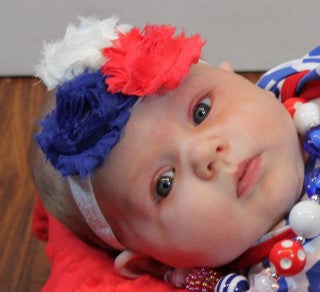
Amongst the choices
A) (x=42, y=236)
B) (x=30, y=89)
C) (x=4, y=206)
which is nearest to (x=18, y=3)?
(x=30, y=89)

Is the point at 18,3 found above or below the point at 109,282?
above

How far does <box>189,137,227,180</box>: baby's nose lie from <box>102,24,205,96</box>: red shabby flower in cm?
7

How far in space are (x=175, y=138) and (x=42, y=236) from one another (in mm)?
401

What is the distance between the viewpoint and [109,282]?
32.9 inches

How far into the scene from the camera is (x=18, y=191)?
1.21m

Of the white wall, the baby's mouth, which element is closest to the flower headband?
the baby's mouth

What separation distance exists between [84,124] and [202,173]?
0.47ft

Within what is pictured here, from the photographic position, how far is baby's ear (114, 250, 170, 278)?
0.82 metres

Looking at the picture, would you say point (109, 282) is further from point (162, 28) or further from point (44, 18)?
point (44, 18)

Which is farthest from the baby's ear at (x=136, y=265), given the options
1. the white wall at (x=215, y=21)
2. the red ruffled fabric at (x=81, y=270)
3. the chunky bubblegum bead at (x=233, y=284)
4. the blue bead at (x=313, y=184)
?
the white wall at (x=215, y=21)

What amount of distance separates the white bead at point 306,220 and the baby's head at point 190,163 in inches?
0.9

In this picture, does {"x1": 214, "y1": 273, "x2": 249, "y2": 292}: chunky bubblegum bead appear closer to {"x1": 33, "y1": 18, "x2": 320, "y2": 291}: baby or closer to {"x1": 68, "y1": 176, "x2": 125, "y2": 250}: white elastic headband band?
{"x1": 33, "y1": 18, "x2": 320, "y2": 291}: baby

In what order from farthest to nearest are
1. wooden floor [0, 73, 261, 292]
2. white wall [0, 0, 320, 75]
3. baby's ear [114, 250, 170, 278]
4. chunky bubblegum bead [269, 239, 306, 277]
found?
white wall [0, 0, 320, 75] < wooden floor [0, 73, 261, 292] < baby's ear [114, 250, 170, 278] < chunky bubblegum bead [269, 239, 306, 277]

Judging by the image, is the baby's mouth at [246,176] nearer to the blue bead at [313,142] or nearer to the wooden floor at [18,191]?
the blue bead at [313,142]
